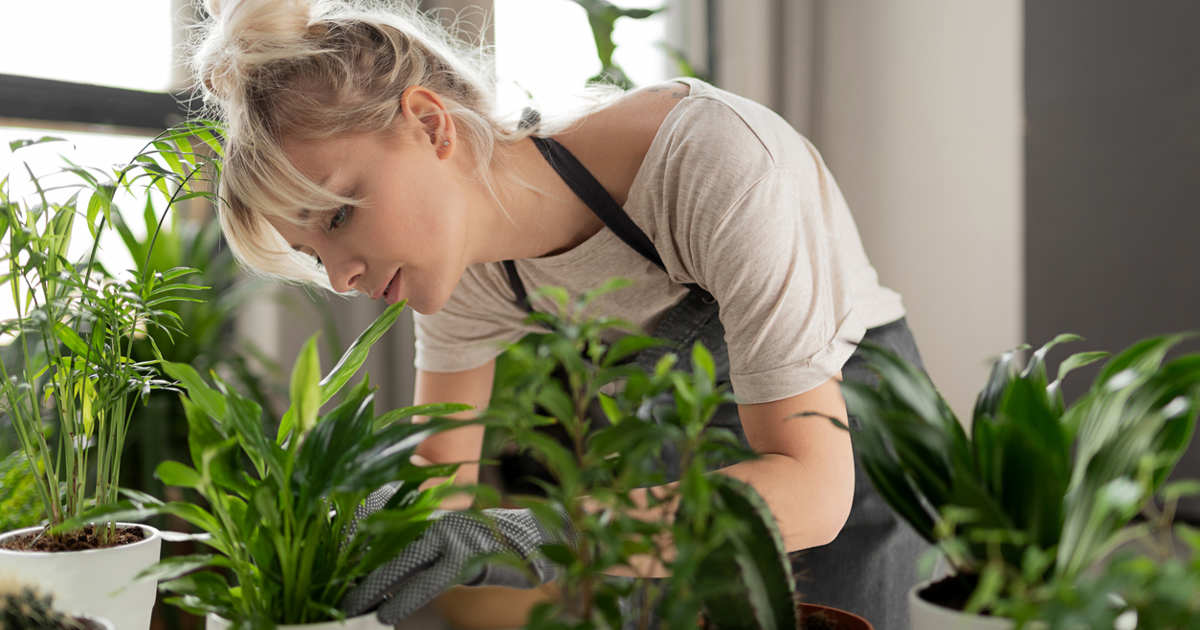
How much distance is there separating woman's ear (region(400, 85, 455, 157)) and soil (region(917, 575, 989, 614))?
0.69 m

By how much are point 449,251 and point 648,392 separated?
604 millimetres

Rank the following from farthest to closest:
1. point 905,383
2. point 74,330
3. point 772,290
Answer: point 772,290 → point 74,330 → point 905,383

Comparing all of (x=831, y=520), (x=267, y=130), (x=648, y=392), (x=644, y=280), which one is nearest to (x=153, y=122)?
(x=267, y=130)

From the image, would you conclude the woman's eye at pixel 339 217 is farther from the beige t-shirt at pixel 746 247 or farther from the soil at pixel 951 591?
the soil at pixel 951 591

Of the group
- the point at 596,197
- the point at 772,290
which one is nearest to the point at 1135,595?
the point at 772,290

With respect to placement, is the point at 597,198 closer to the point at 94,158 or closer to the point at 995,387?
the point at 995,387

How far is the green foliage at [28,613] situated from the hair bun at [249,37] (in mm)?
553

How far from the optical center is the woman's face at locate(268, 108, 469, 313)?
36.1 inches

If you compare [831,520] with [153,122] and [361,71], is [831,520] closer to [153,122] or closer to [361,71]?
[361,71]

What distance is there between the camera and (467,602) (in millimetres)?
1925

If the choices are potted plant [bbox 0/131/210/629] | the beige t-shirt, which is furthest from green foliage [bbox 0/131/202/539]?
the beige t-shirt

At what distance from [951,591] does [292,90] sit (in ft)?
2.50

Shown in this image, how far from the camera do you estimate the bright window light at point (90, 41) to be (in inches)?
68.6

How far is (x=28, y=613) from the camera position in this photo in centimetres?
52
